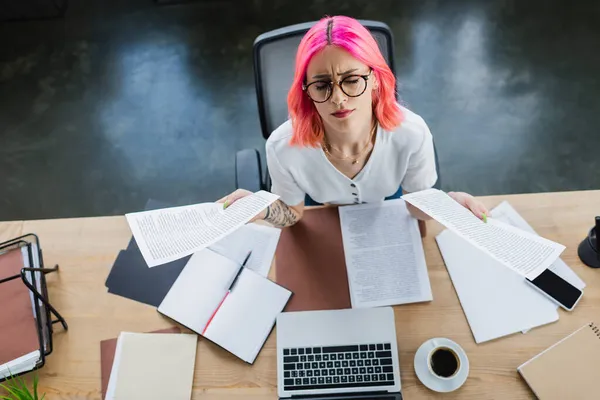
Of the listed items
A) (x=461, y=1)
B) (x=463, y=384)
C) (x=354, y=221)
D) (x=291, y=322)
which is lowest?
(x=463, y=384)

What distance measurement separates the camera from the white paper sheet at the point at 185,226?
95 cm

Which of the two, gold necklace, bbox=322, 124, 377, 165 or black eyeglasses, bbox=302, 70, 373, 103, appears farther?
gold necklace, bbox=322, 124, 377, 165

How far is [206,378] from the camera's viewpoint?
1.18m

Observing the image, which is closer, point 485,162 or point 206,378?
point 206,378

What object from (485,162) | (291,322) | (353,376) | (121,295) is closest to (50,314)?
(121,295)

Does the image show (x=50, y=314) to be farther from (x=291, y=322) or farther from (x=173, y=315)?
(x=291, y=322)

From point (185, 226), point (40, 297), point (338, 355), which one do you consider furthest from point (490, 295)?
point (40, 297)

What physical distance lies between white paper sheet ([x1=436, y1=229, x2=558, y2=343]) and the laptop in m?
0.18

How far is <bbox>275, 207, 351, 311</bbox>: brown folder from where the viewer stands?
1232 millimetres

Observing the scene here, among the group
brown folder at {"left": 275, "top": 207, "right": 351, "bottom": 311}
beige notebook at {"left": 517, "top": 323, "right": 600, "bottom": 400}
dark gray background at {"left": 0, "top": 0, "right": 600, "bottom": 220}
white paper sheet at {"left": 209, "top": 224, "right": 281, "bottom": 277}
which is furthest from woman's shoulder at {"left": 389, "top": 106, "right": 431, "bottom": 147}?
dark gray background at {"left": 0, "top": 0, "right": 600, "bottom": 220}

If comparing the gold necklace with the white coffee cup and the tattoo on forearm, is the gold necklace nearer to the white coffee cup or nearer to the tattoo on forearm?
the tattoo on forearm

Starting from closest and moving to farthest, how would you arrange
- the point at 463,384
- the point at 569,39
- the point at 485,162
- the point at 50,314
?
the point at 463,384, the point at 50,314, the point at 485,162, the point at 569,39

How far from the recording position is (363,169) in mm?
1240

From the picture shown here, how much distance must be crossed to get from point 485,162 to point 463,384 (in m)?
1.28
